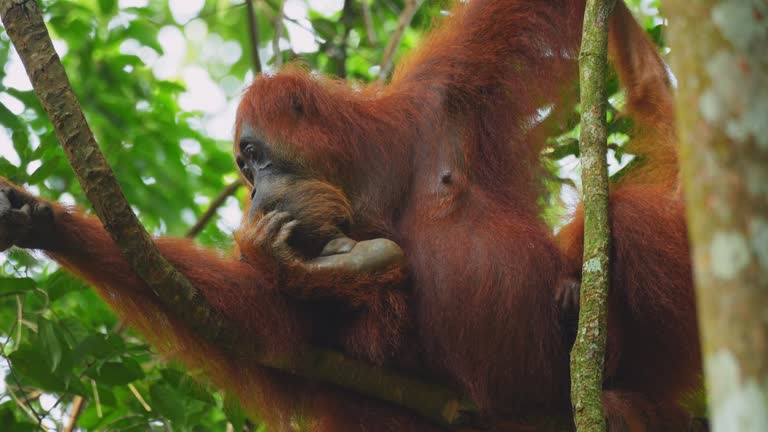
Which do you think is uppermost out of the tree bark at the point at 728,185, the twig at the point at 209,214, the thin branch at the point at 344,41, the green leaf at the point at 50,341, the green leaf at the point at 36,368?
the thin branch at the point at 344,41

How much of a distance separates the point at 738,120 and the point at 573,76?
303 centimetres

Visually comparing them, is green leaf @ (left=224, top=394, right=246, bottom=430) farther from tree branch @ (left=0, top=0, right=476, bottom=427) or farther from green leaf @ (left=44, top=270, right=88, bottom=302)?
green leaf @ (left=44, top=270, right=88, bottom=302)

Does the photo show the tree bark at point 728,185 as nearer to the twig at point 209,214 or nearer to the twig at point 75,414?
the twig at point 75,414

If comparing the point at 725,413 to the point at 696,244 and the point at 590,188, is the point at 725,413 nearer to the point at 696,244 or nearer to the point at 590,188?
the point at 696,244

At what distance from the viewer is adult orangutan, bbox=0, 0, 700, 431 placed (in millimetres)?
3908

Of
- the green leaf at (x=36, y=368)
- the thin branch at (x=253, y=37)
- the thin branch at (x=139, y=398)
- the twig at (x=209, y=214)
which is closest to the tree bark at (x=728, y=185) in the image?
the green leaf at (x=36, y=368)

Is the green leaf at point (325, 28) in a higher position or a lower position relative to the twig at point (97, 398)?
higher

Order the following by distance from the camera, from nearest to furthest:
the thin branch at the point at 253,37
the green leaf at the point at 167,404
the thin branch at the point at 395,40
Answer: the green leaf at the point at 167,404, the thin branch at the point at 395,40, the thin branch at the point at 253,37

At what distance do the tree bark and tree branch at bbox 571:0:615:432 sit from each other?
124cm

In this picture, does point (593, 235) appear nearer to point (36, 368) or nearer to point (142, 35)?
point (36, 368)

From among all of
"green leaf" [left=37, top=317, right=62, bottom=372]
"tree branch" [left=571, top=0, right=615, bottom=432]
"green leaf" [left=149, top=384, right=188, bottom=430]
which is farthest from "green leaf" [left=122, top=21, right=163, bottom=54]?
"tree branch" [left=571, top=0, right=615, bottom=432]

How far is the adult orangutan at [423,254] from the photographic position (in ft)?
12.8

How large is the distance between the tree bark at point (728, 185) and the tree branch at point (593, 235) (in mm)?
1237

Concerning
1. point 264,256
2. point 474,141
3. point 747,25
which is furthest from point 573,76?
point 747,25
